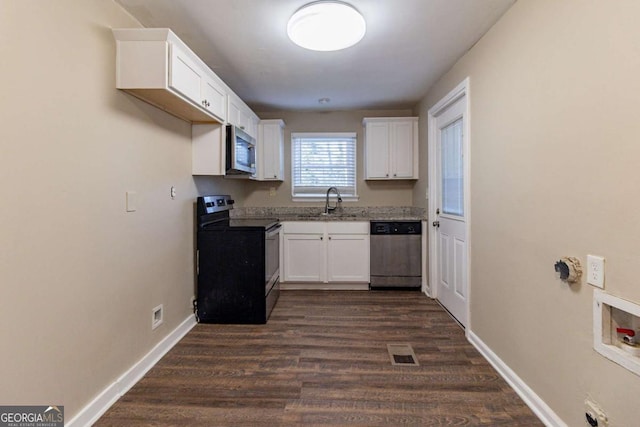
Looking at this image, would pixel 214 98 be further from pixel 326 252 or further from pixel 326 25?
pixel 326 252

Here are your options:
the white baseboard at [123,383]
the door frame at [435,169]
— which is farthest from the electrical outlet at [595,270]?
the white baseboard at [123,383]

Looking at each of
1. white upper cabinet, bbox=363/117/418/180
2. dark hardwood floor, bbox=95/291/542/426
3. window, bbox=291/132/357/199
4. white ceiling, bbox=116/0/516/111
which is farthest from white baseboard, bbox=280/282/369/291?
white ceiling, bbox=116/0/516/111

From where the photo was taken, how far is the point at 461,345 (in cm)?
239

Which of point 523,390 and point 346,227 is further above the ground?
point 346,227

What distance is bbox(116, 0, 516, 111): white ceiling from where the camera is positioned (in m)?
1.92

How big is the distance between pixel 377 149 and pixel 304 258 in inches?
68.3

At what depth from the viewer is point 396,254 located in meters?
3.79

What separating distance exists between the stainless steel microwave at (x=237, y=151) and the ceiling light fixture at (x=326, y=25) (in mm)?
1096

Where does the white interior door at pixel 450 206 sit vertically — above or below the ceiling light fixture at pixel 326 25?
below

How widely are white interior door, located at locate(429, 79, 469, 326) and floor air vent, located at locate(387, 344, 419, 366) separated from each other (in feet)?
2.10

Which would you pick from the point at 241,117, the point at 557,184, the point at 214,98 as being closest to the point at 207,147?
the point at 214,98

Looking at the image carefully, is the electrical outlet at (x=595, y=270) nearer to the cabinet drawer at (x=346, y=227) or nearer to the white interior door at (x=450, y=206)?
the white interior door at (x=450, y=206)

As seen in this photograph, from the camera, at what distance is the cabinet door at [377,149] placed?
406cm

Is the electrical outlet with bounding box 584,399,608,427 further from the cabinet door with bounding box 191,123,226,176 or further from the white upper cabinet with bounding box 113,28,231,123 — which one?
the cabinet door with bounding box 191,123,226,176
